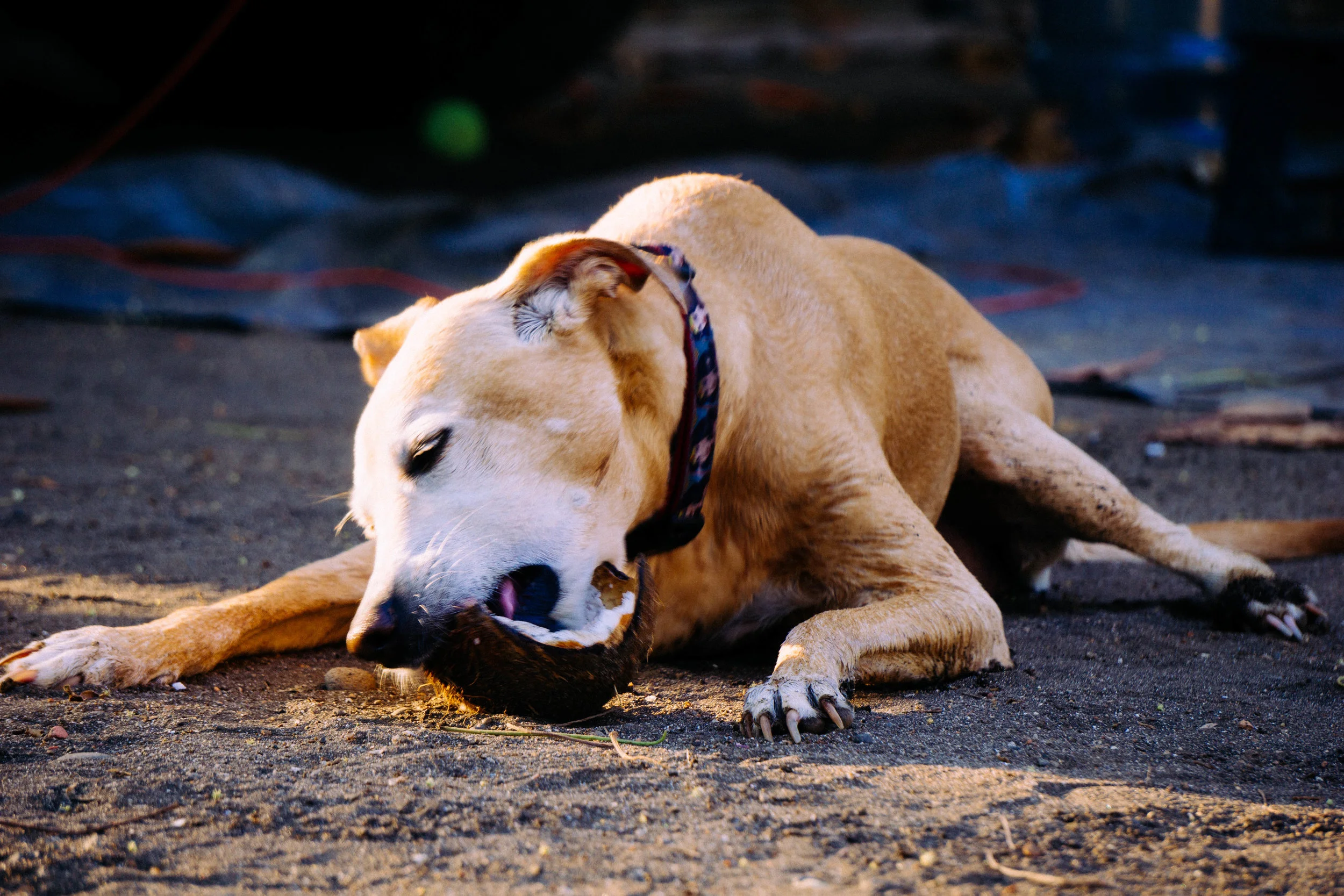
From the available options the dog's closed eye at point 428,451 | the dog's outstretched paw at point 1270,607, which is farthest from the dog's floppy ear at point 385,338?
the dog's outstretched paw at point 1270,607

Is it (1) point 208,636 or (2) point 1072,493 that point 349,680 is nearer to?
(1) point 208,636

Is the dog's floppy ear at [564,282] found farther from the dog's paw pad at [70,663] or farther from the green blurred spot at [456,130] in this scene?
the green blurred spot at [456,130]

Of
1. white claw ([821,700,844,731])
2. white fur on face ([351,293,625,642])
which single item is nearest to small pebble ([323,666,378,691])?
white fur on face ([351,293,625,642])

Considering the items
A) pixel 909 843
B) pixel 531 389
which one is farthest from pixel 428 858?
pixel 531 389

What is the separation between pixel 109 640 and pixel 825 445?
5.09ft

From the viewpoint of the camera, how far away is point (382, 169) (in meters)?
10.4

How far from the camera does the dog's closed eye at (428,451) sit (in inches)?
83.4

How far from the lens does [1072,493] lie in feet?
10.7

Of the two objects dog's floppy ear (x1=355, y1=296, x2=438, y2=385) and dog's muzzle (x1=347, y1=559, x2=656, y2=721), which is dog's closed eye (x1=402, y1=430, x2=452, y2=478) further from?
dog's floppy ear (x1=355, y1=296, x2=438, y2=385)

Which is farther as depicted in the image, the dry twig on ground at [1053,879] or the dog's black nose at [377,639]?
the dog's black nose at [377,639]

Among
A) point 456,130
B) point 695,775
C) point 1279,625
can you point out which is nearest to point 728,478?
point 695,775

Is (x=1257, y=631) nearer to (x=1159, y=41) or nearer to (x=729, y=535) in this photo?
(x=729, y=535)

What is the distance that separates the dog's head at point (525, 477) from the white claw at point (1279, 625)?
1.67 metres

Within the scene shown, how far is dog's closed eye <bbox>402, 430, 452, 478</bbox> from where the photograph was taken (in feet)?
6.95
